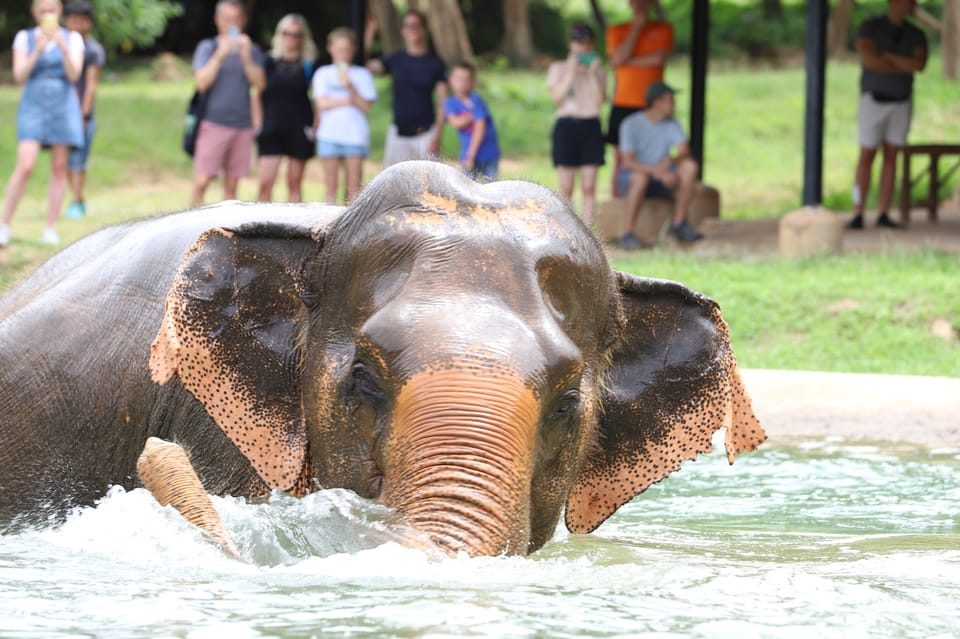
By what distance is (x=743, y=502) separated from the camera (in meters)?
6.88

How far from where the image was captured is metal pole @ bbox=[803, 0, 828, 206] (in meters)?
13.5

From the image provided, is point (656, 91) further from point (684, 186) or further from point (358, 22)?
point (358, 22)

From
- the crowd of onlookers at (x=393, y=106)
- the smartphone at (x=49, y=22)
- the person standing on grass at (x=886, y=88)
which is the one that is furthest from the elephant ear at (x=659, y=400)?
the person standing on grass at (x=886, y=88)

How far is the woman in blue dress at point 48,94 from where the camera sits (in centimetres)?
1308

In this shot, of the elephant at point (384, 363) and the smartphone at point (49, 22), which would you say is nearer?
the elephant at point (384, 363)

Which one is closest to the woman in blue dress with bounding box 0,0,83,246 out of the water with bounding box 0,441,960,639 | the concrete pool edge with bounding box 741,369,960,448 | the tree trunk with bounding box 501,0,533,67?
the concrete pool edge with bounding box 741,369,960,448

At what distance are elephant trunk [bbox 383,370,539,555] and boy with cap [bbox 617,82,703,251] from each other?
34.1 ft

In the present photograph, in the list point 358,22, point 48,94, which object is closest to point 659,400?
point 48,94

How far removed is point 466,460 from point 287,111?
35.3 feet

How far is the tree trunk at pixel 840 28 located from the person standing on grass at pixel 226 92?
21.4 meters

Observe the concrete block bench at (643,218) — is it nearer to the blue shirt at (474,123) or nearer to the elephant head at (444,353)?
the blue shirt at (474,123)

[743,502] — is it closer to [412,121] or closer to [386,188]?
[386,188]

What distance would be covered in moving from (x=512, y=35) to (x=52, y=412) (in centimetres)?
3004

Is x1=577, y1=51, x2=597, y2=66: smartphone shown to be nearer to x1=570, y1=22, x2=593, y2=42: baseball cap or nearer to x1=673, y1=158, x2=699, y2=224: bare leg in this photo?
x1=570, y1=22, x2=593, y2=42: baseball cap
